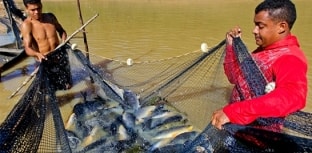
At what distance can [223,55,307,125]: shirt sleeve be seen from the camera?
1897 millimetres

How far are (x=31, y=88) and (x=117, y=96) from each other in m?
1.46

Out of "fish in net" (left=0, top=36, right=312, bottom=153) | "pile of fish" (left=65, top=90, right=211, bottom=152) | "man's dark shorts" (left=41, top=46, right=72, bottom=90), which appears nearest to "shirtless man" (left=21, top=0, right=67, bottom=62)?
"man's dark shorts" (left=41, top=46, right=72, bottom=90)

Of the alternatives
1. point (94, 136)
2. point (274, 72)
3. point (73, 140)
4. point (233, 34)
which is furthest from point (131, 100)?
point (274, 72)

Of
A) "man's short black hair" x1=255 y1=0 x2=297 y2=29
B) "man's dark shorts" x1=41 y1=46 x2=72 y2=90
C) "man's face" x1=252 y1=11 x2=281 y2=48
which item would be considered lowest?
"man's dark shorts" x1=41 y1=46 x2=72 y2=90

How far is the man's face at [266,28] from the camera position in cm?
227

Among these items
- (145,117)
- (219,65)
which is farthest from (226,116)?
(145,117)

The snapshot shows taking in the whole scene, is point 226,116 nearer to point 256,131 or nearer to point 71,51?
point 256,131

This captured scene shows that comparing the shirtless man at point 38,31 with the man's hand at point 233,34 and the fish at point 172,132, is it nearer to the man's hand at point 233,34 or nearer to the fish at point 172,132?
the fish at point 172,132

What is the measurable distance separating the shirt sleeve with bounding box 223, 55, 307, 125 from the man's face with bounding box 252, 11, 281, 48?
0.35m

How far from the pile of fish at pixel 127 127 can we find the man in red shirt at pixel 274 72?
1771 millimetres

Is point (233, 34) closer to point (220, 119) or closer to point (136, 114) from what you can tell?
point (220, 119)

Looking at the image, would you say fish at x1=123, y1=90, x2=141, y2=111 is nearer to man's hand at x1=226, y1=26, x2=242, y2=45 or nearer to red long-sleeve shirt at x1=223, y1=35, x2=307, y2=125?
man's hand at x1=226, y1=26, x2=242, y2=45

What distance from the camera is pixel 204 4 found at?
44.0ft

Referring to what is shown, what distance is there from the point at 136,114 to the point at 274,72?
2.84 metres
